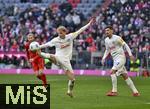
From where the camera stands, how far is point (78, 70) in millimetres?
39312

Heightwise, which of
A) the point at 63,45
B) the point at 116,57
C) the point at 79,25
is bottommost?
the point at 116,57

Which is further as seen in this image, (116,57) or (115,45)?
(116,57)

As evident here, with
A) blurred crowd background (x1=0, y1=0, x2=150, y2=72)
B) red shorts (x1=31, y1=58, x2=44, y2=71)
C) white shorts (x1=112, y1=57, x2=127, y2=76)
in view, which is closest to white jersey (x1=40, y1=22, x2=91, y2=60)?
white shorts (x1=112, y1=57, x2=127, y2=76)

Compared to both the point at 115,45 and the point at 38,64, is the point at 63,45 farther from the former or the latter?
the point at 38,64

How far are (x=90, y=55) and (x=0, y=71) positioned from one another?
Result: 6220mm

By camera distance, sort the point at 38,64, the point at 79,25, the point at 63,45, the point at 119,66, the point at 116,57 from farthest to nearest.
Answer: the point at 79,25 < the point at 38,64 < the point at 116,57 < the point at 119,66 < the point at 63,45

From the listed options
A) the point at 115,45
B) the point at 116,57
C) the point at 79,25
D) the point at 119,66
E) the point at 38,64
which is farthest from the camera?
the point at 79,25

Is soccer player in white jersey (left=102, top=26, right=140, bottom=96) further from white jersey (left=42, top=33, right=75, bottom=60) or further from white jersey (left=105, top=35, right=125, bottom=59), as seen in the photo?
white jersey (left=42, top=33, right=75, bottom=60)

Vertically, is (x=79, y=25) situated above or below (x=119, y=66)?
above

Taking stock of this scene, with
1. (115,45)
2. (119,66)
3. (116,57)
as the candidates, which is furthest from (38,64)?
(119,66)

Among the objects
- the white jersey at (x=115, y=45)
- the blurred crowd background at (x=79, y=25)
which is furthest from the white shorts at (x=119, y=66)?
the blurred crowd background at (x=79, y=25)

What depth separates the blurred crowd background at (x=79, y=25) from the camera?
39.2 m

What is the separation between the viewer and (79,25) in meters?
44.5

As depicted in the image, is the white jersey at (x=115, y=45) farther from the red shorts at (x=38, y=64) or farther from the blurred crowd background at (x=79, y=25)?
the blurred crowd background at (x=79, y=25)
